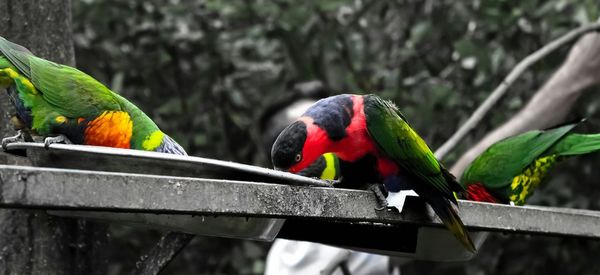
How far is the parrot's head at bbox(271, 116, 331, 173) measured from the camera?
6.15 ft

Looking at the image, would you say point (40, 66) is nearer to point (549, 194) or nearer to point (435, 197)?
point (435, 197)

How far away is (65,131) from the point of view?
2.06 m

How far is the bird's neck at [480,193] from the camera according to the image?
2.60 metres

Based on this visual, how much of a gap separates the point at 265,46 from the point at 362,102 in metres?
2.05

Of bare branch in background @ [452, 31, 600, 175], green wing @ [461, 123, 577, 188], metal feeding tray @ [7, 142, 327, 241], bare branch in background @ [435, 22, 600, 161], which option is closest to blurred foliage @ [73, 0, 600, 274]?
bare branch in background @ [452, 31, 600, 175]

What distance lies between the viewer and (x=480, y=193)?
2.65 meters

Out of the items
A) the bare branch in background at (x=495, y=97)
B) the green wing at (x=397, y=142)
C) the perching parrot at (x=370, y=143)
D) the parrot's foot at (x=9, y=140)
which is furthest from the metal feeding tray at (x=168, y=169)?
the bare branch in background at (x=495, y=97)

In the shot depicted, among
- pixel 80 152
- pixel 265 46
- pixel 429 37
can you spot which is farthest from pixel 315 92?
pixel 80 152

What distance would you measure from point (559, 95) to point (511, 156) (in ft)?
2.92

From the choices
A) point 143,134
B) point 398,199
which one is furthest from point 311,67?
point 398,199

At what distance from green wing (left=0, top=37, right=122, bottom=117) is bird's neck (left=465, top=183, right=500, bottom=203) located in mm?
1116

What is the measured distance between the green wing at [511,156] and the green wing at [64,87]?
3.67ft

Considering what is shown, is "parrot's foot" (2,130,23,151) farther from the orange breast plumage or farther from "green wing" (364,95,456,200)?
"green wing" (364,95,456,200)

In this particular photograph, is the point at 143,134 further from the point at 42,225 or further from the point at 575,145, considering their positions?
the point at 575,145
